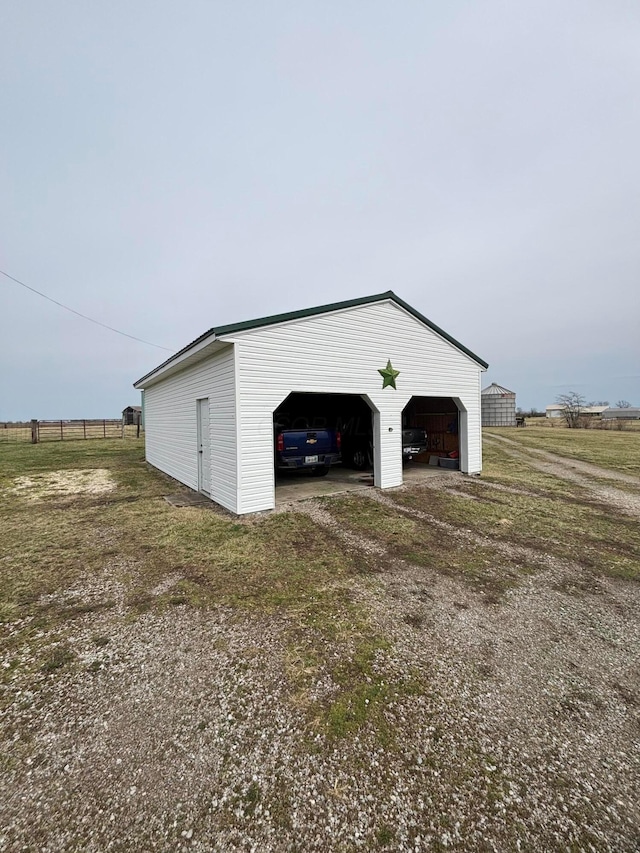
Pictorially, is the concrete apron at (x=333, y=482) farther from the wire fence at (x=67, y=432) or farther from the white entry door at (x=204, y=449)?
the wire fence at (x=67, y=432)

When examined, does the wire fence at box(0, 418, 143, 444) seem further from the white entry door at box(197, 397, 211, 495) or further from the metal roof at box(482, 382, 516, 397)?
the metal roof at box(482, 382, 516, 397)

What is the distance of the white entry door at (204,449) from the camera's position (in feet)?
26.8

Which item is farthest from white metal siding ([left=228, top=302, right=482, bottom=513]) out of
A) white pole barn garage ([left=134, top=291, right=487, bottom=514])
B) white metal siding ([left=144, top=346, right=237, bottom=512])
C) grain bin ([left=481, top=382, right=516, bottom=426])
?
grain bin ([left=481, top=382, right=516, bottom=426])

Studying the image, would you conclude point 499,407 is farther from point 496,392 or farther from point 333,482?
point 333,482

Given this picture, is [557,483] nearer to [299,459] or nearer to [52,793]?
[299,459]

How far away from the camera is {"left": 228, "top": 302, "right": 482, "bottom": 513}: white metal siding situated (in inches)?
268

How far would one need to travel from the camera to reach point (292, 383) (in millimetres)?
7387

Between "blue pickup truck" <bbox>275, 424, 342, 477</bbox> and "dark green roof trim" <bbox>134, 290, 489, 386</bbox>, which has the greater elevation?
"dark green roof trim" <bbox>134, 290, 489, 386</bbox>

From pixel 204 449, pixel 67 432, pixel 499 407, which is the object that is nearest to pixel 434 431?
pixel 204 449

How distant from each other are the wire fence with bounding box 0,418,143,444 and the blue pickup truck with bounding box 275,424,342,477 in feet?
75.1

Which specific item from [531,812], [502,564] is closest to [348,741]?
[531,812]

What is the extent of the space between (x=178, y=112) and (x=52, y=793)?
15.4m

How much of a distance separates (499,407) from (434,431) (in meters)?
26.7

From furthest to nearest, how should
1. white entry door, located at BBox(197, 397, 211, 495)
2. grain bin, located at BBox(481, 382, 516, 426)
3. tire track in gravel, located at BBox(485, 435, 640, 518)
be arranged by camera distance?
grain bin, located at BBox(481, 382, 516, 426) < white entry door, located at BBox(197, 397, 211, 495) < tire track in gravel, located at BBox(485, 435, 640, 518)
